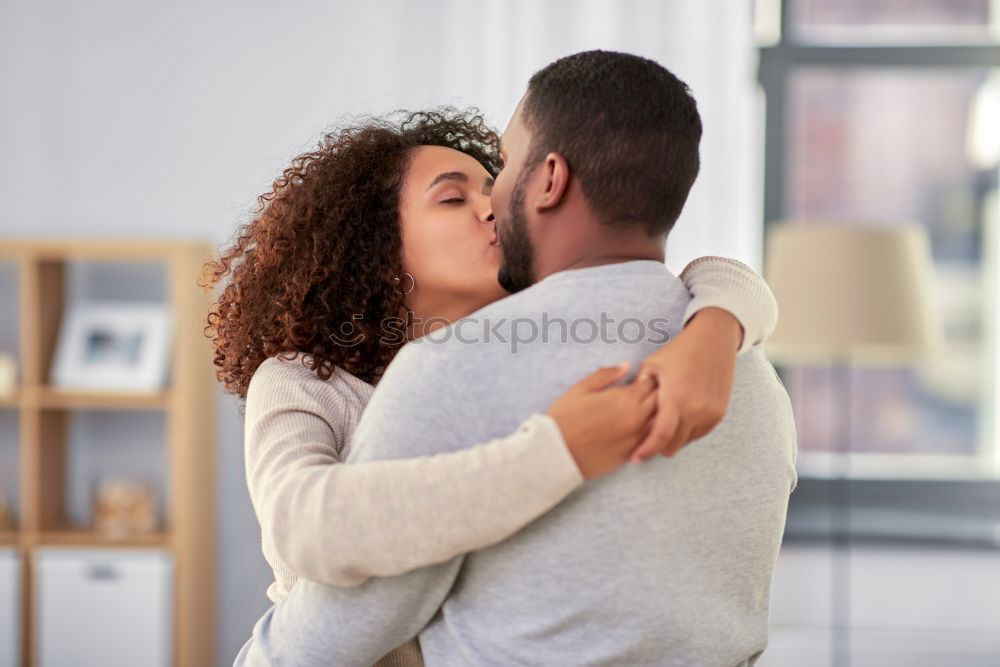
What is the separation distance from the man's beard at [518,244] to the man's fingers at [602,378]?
0.57 ft

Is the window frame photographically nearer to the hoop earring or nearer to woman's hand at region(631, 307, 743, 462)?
the hoop earring

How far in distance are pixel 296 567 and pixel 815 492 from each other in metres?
3.07

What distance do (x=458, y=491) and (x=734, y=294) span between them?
0.36 meters

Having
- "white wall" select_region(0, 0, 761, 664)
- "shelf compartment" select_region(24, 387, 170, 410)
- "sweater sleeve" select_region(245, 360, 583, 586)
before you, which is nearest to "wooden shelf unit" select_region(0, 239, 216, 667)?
"shelf compartment" select_region(24, 387, 170, 410)

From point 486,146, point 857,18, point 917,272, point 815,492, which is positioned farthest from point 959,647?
point 486,146

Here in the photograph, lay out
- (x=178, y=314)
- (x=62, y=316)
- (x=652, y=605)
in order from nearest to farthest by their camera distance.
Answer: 1. (x=652, y=605)
2. (x=178, y=314)
3. (x=62, y=316)

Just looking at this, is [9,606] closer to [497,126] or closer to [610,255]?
[497,126]

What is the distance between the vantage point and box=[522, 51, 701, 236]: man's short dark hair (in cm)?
99

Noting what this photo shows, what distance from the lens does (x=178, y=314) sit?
3418mm

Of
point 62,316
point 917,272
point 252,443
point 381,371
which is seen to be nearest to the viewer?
point 252,443

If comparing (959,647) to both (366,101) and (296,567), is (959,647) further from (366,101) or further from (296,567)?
(296,567)

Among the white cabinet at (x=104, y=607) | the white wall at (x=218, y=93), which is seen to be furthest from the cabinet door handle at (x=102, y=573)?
Answer: the white wall at (x=218, y=93)

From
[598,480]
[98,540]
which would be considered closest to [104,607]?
[98,540]

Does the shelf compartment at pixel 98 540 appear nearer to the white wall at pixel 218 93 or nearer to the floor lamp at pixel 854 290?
the white wall at pixel 218 93
